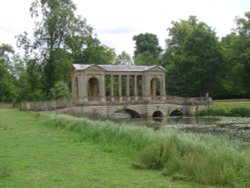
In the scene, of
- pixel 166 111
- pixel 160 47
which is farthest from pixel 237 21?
pixel 160 47

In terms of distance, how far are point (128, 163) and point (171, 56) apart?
6465 centimetres

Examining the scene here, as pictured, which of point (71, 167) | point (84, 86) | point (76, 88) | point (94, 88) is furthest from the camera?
point (94, 88)

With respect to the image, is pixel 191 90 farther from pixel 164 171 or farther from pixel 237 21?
pixel 164 171

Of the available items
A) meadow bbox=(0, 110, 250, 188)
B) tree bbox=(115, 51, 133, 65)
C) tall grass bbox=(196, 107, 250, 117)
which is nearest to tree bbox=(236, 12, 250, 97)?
tall grass bbox=(196, 107, 250, 117)

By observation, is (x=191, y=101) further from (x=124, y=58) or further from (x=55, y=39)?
(x=124, y=58)

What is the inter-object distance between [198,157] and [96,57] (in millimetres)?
60418

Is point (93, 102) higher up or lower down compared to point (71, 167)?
higher up

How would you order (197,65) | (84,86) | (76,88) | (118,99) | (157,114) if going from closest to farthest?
(84,86)
(118,99)
(76,88)
(157,114)
(197,65)

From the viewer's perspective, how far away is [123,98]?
64125 mm

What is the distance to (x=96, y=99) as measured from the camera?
6212 cm

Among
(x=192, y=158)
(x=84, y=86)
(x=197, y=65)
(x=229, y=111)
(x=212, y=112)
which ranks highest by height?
(x=197, y=65)

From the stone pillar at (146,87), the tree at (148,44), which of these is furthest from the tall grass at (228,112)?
the tree at (148,44)

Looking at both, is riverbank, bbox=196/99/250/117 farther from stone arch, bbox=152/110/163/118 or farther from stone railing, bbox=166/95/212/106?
stone arch, bbox=152/110/163/118

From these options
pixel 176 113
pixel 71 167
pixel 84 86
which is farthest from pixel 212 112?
pixel 71 167
